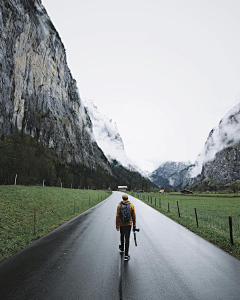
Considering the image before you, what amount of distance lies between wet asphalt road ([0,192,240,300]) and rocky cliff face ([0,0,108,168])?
85204 mm

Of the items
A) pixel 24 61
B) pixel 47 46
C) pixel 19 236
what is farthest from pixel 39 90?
pixel 19 236

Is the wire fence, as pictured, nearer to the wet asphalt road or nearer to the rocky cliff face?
the wet asphalt road

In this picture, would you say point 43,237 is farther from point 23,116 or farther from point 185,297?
point 23,116

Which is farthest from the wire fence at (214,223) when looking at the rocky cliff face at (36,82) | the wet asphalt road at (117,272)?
the rocky cliff face at (36,82)

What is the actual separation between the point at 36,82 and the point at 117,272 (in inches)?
4909

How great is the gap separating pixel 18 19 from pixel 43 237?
121306 millimetres

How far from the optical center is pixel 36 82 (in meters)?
112

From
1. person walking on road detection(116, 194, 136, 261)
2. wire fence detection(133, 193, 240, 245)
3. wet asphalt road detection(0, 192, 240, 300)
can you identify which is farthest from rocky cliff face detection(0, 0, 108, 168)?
person walking on road detection(116, 194, 136, 261)

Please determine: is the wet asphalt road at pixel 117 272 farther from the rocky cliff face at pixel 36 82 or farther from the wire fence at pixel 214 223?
the rocky cliff face at pixel 36 82

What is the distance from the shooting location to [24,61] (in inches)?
3991

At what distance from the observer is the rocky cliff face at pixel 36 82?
8738cm

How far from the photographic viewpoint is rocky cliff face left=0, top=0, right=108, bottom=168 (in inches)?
3440

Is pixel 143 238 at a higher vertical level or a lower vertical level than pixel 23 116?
lower

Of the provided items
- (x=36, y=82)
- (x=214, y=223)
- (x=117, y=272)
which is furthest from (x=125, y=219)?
(x=36, y=82)
